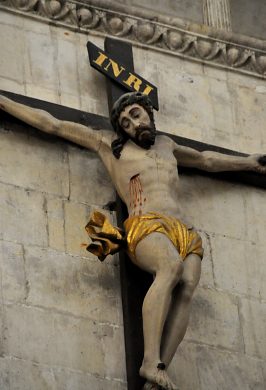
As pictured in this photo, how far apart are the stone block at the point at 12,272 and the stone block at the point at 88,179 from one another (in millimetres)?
674

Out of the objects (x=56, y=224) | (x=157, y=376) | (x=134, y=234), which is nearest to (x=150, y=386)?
(x=157, y=376)

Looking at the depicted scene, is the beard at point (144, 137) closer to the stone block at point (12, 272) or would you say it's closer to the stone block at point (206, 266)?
the stone block at point (206, 266)

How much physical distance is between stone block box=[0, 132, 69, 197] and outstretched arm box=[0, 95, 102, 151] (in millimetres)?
130

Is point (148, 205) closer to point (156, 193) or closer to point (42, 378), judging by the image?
point (156, 193)

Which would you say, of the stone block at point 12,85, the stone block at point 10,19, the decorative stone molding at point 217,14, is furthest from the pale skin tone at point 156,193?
the decorative stone molding at point 217,14

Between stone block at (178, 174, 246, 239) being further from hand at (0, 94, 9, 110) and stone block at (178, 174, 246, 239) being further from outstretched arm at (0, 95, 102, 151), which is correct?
hand at (0, 94, 9, 110)

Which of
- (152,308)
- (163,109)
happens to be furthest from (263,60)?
(152,308)

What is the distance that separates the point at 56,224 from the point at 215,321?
3.92 feet

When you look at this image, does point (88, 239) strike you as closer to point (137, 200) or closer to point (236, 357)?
point (137, 200)

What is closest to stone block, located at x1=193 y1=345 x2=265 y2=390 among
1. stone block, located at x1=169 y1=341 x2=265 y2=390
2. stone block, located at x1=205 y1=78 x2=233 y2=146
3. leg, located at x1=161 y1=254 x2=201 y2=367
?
stone block, located at x1=169 y1=341 x2=265 y2=390

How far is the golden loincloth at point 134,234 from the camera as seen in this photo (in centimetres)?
1159

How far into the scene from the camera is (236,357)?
38.8 ft

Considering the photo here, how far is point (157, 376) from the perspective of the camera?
1105 cm

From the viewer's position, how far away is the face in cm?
1203
